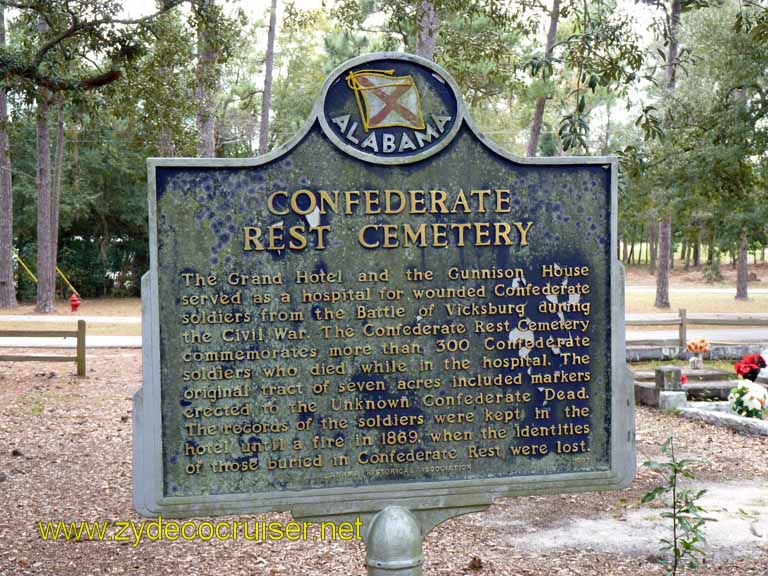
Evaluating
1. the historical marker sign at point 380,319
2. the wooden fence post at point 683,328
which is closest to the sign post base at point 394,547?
the historical marker sign at point 380,319

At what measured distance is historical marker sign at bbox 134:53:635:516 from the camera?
13.3ft

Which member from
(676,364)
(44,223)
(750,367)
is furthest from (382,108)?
(44,223)

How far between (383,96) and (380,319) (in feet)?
3.38

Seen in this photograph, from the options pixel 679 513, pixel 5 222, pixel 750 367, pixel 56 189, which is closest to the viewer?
pixel 679 513

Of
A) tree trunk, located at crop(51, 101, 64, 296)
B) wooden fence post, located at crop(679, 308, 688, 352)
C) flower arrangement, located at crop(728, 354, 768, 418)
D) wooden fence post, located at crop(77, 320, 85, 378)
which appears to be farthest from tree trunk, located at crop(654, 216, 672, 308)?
tree trunk, located at crop(51, 101, 64, 296)

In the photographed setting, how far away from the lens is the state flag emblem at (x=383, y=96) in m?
4.14

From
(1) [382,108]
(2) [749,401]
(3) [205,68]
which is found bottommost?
(2) [749,401]

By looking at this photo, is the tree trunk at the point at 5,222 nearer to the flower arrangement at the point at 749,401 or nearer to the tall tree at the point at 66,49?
the tall tree at the point at 66,49

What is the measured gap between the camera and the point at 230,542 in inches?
269

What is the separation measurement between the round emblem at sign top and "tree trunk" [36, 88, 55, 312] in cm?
2341

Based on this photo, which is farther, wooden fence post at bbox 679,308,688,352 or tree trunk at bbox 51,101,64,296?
tree trunk at bbox 51,101,64,296

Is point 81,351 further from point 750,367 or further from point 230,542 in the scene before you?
point 750,367

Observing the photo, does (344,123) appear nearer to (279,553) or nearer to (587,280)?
(587,280)

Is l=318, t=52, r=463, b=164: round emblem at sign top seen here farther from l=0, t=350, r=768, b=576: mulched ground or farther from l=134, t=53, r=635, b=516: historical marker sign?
l=0, t=350, r=768, b=576: mulched ground
